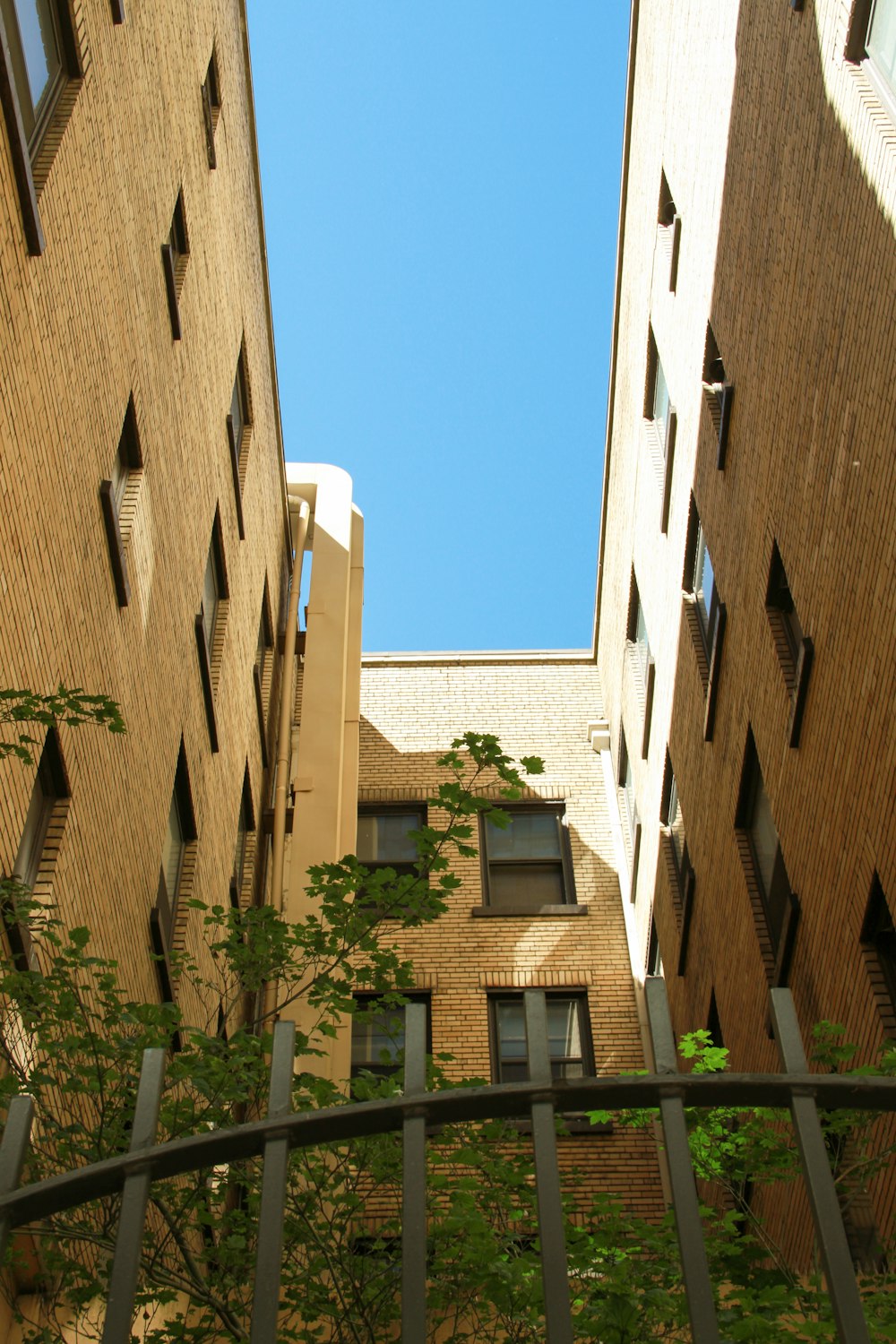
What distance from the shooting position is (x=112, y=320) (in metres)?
10.9

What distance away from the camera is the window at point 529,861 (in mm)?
23531

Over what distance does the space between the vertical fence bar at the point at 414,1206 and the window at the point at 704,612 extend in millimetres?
11788

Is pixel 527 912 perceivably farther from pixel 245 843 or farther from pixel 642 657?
pixel 245 843

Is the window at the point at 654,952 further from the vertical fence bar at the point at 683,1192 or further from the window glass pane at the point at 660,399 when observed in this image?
the vertical fence bar at the point at 683,1192

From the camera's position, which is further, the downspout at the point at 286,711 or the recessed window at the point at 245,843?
the downspout at the point at 286,711

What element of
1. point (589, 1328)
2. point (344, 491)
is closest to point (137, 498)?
point (589, 1328)

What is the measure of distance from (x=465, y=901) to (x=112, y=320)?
45.0 ft

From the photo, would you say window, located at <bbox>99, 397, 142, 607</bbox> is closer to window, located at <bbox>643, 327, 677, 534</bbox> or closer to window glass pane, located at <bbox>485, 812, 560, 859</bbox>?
window, located at <bbox>643, 327, 677, 534</bbox>

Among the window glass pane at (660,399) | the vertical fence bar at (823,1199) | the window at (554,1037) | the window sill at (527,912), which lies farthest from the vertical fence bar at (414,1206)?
the window sill at (527,912)

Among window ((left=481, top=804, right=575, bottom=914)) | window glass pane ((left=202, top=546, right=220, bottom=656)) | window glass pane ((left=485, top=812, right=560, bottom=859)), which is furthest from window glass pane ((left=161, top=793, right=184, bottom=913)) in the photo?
window glass pane ((left=485, top=812, right=560, bottom=859))

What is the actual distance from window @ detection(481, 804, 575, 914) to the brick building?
234 cm

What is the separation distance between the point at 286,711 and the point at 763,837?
8189 mm

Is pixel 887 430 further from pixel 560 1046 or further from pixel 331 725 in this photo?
pixel 560 1046

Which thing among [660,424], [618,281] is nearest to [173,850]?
[660,424]
